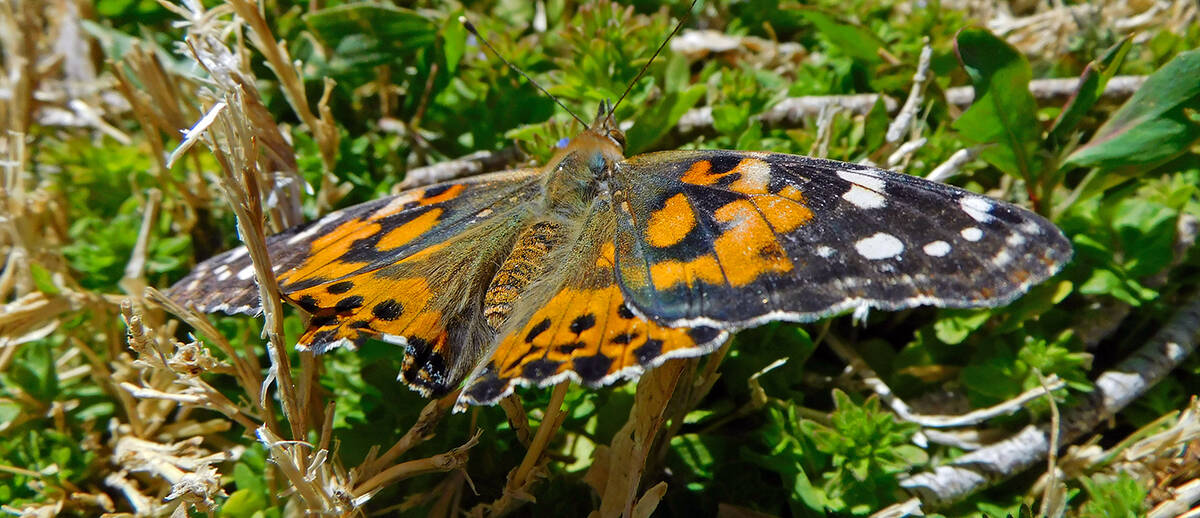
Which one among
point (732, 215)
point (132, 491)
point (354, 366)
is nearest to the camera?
point (732, 215)

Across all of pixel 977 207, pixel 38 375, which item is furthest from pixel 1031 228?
pixel 38 375

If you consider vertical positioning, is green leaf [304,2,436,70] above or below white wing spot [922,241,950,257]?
above

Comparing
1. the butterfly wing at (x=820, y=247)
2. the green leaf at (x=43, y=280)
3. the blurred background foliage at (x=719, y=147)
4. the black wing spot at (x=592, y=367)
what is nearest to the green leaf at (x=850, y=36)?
the blurred background foliage at (x=719, y=147)

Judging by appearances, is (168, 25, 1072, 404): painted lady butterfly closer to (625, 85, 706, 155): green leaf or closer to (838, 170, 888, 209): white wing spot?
(838, 170, 888, 209): white wing spot

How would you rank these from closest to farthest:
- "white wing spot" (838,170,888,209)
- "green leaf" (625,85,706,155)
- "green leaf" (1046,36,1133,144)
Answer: "white wing spot" (838,170,888,209) → "green leaf" (1046,36,1133,144) → "green leaf" (625,85,706,155)

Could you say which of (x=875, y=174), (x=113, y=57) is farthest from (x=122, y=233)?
(x=875, y=174)

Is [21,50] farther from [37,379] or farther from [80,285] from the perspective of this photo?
[37,379]

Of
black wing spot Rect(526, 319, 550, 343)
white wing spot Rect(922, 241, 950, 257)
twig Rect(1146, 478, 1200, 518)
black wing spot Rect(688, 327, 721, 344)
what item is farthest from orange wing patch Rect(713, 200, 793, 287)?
Result: twig Rect(1146, 478, 1200, 518)
